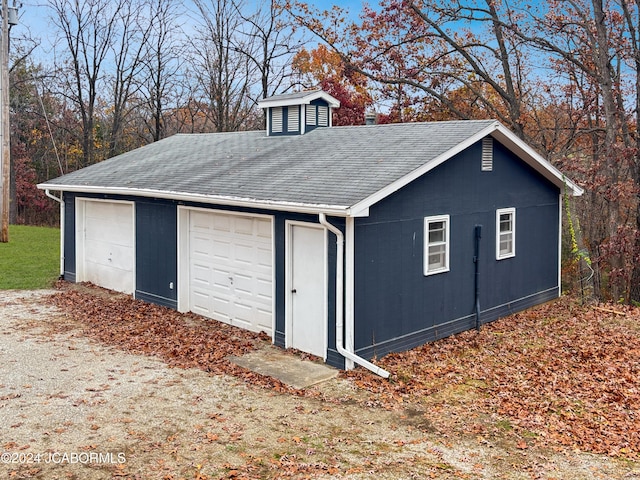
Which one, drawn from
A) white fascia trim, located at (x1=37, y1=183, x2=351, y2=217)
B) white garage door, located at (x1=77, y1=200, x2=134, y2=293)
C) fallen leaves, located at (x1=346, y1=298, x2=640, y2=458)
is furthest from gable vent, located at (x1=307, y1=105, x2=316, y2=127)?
fallen leaves, located at (x1=346, y1=298, x2=640, y2=458)

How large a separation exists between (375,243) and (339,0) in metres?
18.8

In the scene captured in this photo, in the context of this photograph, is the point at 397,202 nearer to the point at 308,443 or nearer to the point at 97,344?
the point at 308,443

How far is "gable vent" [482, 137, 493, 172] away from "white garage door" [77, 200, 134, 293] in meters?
7.91

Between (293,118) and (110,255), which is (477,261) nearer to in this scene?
(293,118)

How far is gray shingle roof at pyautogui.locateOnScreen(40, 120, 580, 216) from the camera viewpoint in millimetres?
10188

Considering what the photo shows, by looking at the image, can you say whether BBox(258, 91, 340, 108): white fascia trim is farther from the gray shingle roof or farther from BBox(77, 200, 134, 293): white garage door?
BBox(77, 200, 134, 293): white garage door

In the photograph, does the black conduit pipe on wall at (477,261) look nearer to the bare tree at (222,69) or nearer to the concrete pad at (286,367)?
the concrete pad at (286,367)

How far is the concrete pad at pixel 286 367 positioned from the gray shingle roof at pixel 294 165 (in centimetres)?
251

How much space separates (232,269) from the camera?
1192 cm

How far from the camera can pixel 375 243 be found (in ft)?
32.3

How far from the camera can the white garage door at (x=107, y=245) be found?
47.7ft

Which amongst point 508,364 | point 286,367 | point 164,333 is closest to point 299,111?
point 164,333

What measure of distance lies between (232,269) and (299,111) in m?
5.05

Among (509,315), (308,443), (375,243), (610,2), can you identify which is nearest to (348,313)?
(375,243)
